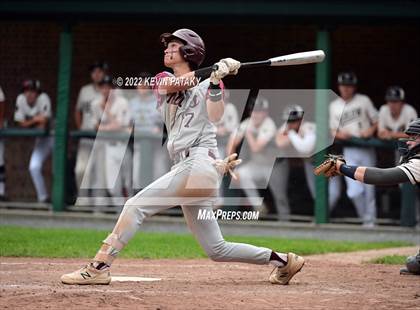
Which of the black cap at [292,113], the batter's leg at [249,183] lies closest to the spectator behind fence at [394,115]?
the black cap at [292,113]

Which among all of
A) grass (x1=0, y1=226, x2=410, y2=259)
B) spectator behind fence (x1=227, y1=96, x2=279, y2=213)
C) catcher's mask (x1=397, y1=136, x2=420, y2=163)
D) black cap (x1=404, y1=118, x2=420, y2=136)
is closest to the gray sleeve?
catcher's mask (x1=397, y1=136, x2=420, y2=163)

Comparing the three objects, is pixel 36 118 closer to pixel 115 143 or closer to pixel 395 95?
pixel 115 143

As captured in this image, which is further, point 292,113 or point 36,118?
point 36,118

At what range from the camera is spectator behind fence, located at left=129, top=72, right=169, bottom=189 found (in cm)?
1392

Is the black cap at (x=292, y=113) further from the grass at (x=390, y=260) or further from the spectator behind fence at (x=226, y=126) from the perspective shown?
the grass at (x=390, y=260)

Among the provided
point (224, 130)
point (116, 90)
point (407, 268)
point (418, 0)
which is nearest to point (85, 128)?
point (116, 90)

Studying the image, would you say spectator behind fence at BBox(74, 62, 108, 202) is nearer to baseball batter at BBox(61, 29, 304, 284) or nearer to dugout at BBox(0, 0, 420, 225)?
dugout at BBox(0, 0, 420, 225)

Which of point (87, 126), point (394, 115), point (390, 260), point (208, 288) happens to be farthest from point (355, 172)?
point (87, 126)

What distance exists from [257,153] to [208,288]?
6.19 meters

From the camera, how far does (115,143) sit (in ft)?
46.4

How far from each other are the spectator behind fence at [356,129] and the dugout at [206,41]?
0.89 ft

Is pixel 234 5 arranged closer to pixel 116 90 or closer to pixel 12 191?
pixel 116 90

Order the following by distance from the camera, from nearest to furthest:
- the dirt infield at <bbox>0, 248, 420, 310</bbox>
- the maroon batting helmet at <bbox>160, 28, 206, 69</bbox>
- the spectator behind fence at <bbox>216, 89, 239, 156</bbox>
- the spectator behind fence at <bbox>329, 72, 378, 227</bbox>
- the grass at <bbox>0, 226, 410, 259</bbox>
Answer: the dirt infield at <bbox>0, 248, 420, 310</bbox>, the maroon batting helmet at <bbox>160, 28, 206, 69</bbox>, the grass at <bbox>0, 226, 410, 259</bbox>, the spectator behind fence at <bbox>329, 72, 378, 227</bbox>, the spectator behind fence at <bbox>216, 89, 239, 156</bbox>

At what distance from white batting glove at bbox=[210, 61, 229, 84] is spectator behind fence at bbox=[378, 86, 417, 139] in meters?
6.46
